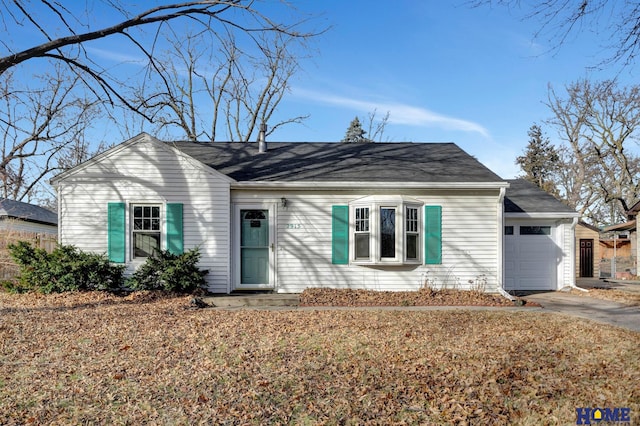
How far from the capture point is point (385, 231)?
1103 centimetres

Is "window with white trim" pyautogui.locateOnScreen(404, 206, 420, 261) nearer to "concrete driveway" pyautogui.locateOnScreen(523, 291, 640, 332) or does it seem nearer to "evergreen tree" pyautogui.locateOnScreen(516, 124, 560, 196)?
"concrete driveway" pyautogui.locateOnScreen(523, 291, 640, 332)

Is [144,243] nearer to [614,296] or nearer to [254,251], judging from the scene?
[254,251]

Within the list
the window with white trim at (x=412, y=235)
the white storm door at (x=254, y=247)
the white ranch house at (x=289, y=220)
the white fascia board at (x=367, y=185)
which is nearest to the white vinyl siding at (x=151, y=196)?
the white ranch house at (x=289, y=220)

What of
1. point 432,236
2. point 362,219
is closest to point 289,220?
point 362,219

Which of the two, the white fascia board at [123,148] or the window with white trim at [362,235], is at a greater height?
the white fascia board at [123,148]

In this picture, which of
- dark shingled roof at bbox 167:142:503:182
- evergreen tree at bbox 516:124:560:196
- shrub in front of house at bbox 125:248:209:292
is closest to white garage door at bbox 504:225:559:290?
dark shingled roof at bbox 167:142:503:182

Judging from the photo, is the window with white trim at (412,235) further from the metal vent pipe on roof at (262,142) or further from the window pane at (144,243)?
the window pane at (144,243)

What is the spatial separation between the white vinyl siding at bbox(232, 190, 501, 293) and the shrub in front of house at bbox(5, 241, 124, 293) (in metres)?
3.58

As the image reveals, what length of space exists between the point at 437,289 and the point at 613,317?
149 inches

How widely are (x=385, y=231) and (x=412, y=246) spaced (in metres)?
0.83

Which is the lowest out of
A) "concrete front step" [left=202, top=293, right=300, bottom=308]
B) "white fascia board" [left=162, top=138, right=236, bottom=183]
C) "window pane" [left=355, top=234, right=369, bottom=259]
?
"concrete front step" [left=202, top=293, right=300, bottom=308]

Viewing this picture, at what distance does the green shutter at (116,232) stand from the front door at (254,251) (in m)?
2.88

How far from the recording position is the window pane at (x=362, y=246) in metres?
11.1

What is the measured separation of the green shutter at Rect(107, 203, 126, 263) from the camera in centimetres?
1072
